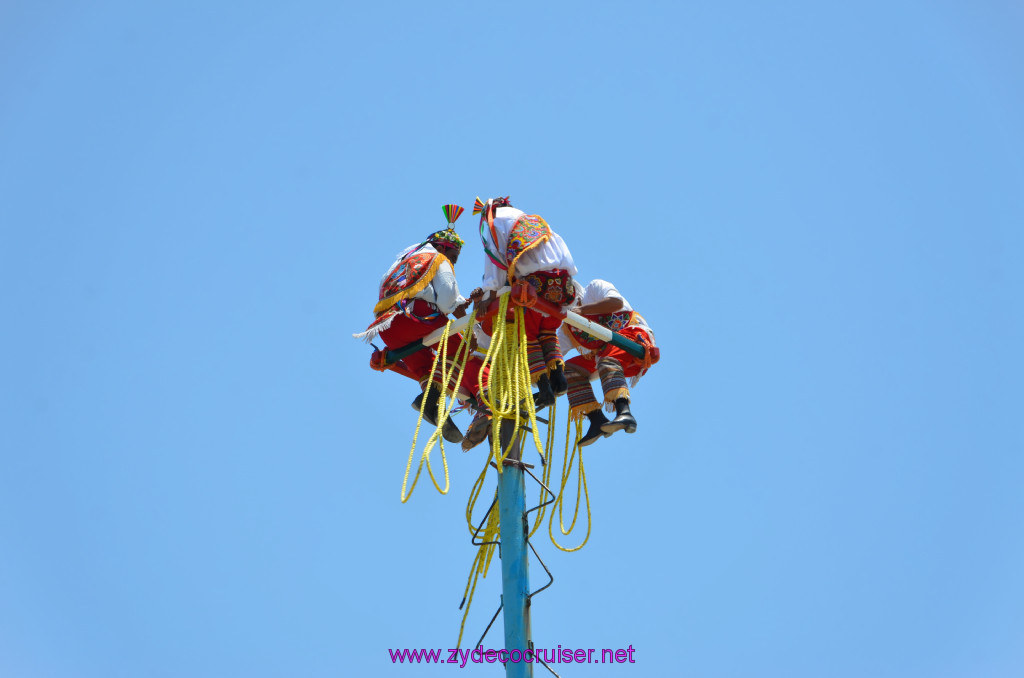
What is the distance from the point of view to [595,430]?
27.4ft

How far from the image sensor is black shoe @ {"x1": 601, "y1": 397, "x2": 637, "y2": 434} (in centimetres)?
803

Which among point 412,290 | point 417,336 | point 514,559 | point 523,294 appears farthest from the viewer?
point 417,336

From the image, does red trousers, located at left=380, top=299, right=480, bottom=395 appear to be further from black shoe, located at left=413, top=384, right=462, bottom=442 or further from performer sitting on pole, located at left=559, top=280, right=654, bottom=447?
performer sitting on pole, located at left=559, top=280, right=654, bottom=447

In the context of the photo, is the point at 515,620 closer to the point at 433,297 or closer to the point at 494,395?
the point at 494,395

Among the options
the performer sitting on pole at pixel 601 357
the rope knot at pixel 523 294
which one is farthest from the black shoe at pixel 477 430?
the rope knot at pixel 523 294

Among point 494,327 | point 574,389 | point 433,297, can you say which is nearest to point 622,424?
point 574,389

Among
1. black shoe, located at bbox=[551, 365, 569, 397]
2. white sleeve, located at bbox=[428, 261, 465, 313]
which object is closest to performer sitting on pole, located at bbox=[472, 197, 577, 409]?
black shoe, located at bbox=[551, 365, 569, 397]

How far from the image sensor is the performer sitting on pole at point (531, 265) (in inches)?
302

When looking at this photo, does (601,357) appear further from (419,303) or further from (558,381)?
(419,303)

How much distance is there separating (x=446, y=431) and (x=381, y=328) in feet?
3.28

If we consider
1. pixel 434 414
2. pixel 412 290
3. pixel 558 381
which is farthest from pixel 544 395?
pixel 412 290

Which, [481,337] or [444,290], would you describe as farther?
[481,337]

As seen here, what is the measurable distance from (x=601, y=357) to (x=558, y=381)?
53cm

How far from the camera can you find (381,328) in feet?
26.3
